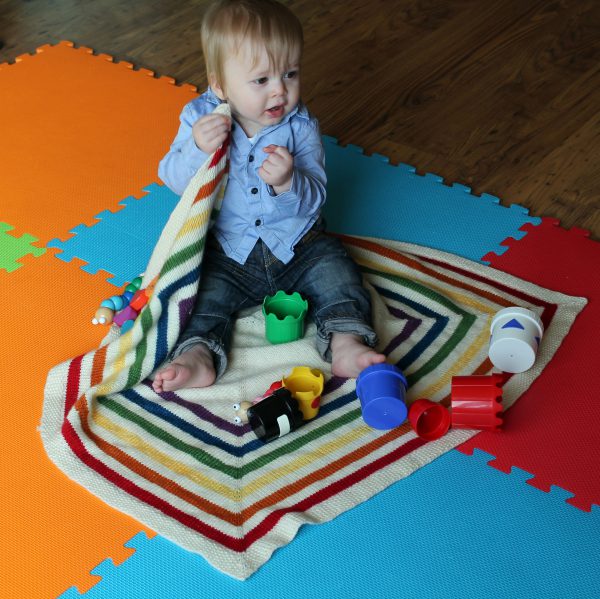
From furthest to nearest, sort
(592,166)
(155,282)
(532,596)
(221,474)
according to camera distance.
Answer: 1. (592,166)
2. (155,282)
3. (221,474)
4. (532,596)

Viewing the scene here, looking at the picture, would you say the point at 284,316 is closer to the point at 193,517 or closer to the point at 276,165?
Result: the point at 276,165

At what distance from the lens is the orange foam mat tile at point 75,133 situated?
1.71 metres

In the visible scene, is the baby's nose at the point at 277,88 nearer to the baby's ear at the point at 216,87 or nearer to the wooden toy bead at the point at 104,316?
the baby's ear at the point at 216,87

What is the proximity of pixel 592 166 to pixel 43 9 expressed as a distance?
59.7 inches

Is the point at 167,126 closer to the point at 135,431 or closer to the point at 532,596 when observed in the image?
Answer: the point at 135,431

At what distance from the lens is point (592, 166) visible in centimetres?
182

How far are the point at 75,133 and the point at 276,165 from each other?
786mm

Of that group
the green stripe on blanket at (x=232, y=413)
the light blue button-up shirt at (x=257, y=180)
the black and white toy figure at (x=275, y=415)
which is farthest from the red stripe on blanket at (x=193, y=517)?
the light blue button-up shirt at (x=257, y=180)

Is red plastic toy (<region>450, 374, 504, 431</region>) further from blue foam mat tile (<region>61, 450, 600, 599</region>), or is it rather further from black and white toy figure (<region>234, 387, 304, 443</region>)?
black and white toy figure (<region>234, 387, 304, 443</region>)

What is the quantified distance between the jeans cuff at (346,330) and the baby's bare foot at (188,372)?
0.57ft

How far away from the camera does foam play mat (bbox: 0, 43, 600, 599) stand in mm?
1074

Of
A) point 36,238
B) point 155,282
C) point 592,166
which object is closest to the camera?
point 155,282

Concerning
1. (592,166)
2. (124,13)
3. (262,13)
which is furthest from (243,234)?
(124,13)

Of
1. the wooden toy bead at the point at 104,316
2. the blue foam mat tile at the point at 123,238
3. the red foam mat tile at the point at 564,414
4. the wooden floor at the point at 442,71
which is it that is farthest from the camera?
the wooden floor at the point at 442,71
